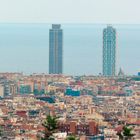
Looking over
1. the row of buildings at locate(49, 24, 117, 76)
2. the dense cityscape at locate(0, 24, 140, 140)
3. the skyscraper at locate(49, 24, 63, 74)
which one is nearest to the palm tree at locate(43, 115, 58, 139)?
the dense cityscape at locate(0, 24, 140, 140)

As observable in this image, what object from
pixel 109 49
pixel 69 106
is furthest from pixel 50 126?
pixel 109 49

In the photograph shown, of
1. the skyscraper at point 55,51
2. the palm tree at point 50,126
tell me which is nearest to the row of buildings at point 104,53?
the skyscraper at point 55,51

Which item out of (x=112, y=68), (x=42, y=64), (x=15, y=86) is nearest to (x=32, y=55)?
(x=42, y=64)

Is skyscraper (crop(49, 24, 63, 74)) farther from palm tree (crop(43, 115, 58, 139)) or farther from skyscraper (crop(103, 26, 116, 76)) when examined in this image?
palm tree (crop(43, 115, 58, 139))

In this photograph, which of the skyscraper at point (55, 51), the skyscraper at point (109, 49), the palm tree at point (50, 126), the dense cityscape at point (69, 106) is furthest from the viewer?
the skyscraper at point (55, 51)

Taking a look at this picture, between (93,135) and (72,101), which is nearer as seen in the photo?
(93,135)

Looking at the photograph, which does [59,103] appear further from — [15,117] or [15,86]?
[15,86]

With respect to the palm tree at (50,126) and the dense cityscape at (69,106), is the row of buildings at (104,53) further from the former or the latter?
the palm tree at (50,126)
